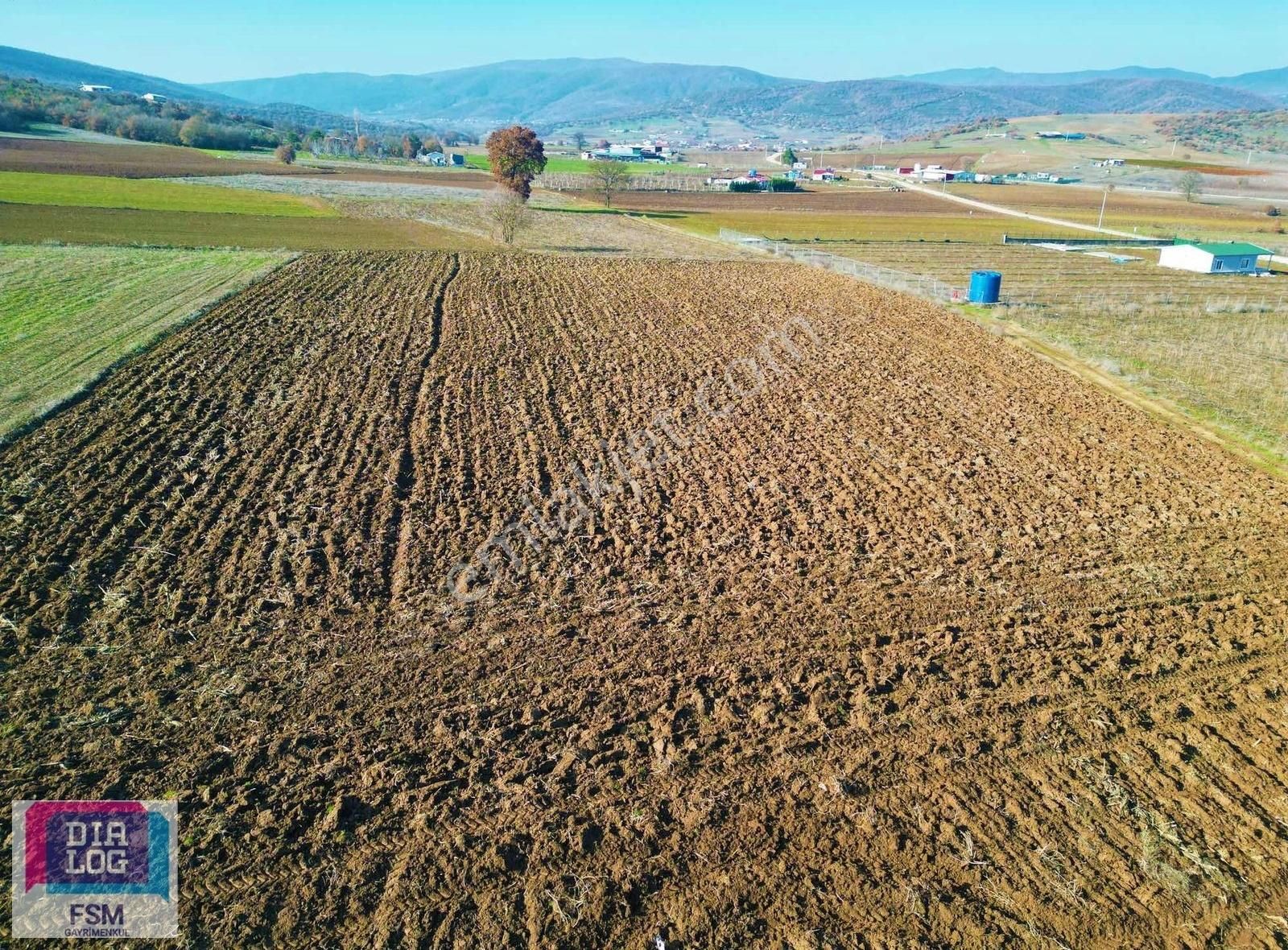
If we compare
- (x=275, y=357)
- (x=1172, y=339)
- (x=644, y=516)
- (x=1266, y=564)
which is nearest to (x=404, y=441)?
(x=644, y=516)

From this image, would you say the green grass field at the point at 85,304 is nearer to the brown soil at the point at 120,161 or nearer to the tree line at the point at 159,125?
the brown soil at the point at 120,161

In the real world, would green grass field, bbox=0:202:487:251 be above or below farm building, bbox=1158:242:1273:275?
above

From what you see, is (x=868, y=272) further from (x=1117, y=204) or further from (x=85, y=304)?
(x=1117, y=204)

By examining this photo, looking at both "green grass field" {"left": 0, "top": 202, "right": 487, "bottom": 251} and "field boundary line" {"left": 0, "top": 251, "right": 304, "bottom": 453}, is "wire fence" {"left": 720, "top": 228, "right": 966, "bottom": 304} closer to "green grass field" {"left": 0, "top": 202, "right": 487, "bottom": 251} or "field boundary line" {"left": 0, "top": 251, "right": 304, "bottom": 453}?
"green grass field" {"left": 0, "top": 202, "right": 487, "bottom": 251}

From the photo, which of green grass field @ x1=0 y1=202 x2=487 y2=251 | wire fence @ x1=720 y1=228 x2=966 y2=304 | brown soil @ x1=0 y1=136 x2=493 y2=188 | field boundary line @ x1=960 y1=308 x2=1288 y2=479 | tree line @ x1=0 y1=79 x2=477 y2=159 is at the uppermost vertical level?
tree line @ x1=0 y1=79 x2=477 y2=159

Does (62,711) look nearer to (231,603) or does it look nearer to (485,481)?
(231,603)

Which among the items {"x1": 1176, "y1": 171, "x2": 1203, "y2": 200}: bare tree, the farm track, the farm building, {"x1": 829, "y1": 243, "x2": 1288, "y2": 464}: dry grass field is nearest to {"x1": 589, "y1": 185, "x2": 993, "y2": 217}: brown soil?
{"x1": 1176, "y1": 171, "x2": 1203, "y2": 200}: bare tree
